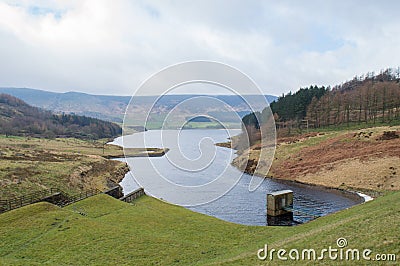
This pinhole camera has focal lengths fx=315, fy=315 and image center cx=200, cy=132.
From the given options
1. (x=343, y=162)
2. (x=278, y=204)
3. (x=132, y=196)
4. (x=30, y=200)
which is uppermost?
(x=343, y=162)

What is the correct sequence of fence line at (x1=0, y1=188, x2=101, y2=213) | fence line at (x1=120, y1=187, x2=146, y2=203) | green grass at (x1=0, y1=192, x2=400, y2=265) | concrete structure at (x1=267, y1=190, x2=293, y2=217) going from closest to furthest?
green grass at (x1=0, y1=192, x2=400, y2=265)
fence line at (x1=0, y1=188, x2=101, y2=213)
fence line at (x1=120, y1=187, x2=146, y2=203)
concrete structure at (x1=267, y1=190, x2=293, y2=217)

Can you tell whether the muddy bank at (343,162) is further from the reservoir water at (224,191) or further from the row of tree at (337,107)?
the row of tree at (337,107)

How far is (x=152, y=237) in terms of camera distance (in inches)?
902

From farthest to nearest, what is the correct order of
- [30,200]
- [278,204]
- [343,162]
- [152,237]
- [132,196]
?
[343,162] → [132,196] → [278,204] → [30,200] → [152,237]

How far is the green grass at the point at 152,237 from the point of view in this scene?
1658 cm

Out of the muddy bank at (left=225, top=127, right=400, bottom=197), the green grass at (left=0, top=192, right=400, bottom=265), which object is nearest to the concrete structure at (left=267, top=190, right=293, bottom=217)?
the green grass at (left=0, top=192, right=400, bottom=265)

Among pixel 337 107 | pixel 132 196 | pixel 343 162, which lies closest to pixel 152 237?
pixel 132 196

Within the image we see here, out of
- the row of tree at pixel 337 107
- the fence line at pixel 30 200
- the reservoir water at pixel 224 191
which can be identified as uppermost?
the row of tree at pixel 337 107

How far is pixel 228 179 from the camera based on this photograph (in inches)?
2457

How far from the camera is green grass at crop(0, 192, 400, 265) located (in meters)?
16.6

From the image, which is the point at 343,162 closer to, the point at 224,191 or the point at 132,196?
the point at 224,191

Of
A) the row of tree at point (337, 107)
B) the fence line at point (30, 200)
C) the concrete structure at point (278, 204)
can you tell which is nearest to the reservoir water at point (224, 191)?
the concrete structure at point (278, 204)

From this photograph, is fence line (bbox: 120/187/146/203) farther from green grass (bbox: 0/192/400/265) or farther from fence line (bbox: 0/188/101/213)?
green grass (bbox: 0/192/400/265)

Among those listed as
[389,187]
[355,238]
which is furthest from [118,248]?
[389,187]
